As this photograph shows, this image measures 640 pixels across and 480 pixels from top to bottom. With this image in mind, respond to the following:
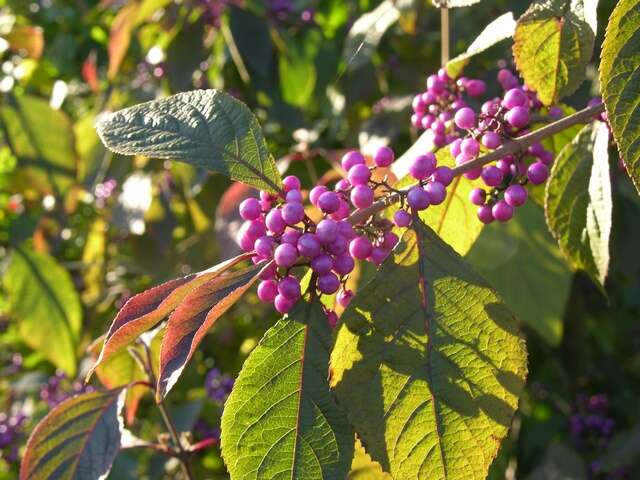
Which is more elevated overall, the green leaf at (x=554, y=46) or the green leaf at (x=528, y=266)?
the green leaf at (x=554, y=46)

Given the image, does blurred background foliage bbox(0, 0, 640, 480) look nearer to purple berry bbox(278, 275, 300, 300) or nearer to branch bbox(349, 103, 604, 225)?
branch bbox(349, 103, 604, 225)

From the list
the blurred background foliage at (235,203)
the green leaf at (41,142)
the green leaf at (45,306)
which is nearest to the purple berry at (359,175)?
the blurred background foliage at (235,203)

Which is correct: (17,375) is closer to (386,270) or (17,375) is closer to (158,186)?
(158,186)

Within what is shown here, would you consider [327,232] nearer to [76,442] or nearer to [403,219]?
[403,219]

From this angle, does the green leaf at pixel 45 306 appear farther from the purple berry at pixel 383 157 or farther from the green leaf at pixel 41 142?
the purple berry at pixel 383 157

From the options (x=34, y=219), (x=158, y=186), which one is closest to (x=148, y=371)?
(x=158, y=186)

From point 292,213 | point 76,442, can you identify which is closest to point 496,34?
point 292,213
